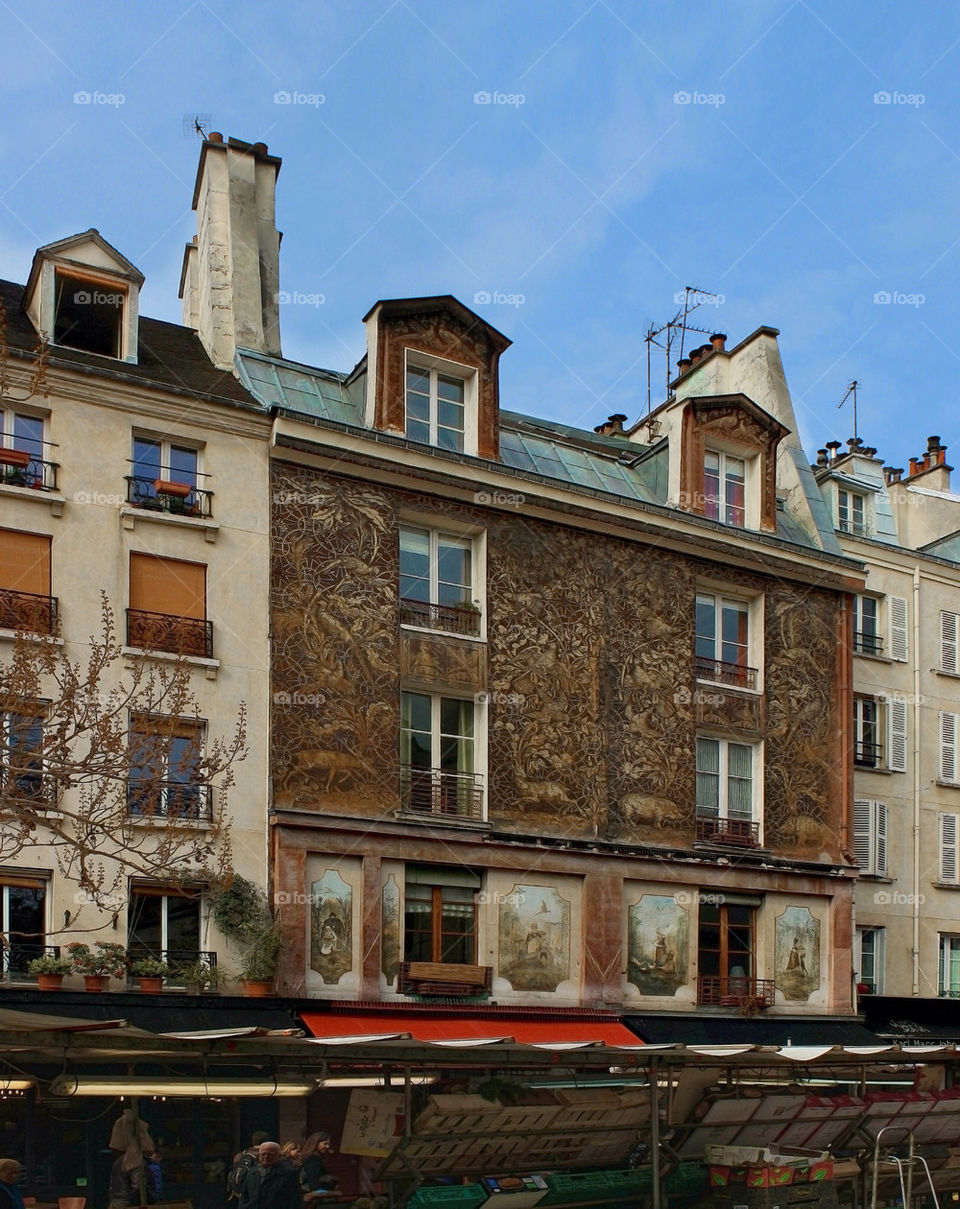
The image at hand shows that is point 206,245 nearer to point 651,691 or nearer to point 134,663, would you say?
point 134,663

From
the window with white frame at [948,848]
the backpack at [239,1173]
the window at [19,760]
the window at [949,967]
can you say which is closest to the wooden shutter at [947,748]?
the window with white frame at [948,848]

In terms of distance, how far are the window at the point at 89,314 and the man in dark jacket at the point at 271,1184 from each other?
51.8ft

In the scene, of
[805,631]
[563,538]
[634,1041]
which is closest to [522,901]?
[634,1041]

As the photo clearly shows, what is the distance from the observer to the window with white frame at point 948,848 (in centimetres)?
3506

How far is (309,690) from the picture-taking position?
82.6ft

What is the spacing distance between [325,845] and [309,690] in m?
2.51

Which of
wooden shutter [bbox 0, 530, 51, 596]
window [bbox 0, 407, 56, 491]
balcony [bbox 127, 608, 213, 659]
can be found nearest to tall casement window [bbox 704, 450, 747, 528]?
balcony [bbox 127, 608, 213, 659]

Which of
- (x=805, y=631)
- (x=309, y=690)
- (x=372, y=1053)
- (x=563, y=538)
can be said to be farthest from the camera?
(x=805, y=631)

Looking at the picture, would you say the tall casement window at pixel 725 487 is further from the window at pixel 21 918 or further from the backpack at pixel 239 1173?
the backpack at pixel 239 1173

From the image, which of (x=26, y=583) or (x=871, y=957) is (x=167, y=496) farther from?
(x=871, y=957)

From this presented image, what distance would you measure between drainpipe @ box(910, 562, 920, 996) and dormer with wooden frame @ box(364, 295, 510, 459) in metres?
12.9

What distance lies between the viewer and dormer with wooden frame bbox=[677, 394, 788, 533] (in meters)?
31.0

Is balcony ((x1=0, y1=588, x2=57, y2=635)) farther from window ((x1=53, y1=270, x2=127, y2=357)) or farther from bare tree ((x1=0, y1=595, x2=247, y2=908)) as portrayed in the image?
window ((x1=53, y1=270, x2=127, y2=357))

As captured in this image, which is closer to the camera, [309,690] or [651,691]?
[309,690]
